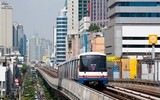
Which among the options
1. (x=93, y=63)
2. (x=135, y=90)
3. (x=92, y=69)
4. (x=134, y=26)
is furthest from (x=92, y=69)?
(x=134, y=26)

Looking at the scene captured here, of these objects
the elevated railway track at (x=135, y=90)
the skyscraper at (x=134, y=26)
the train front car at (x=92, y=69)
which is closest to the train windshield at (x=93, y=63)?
the train front car at (x=92, y=69)

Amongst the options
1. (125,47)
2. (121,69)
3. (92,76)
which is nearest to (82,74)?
(92,76)

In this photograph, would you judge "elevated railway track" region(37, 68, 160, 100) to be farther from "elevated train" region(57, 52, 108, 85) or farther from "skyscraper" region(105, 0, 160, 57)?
"skyscraper" region(105, 0, 160, 57)

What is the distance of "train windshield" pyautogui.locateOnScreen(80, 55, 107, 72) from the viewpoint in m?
46.1

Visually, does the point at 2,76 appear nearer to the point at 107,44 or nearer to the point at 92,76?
the point at 92,76

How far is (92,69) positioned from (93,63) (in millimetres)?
585

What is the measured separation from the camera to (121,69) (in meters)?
107

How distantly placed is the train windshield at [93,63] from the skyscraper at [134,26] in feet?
248

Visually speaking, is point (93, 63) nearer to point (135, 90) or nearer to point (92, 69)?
point (92, 69)

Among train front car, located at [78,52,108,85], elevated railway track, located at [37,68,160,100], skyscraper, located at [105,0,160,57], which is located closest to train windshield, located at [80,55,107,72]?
train front car, located at [78,52,108,85]

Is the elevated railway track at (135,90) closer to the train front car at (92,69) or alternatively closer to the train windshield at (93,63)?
the train front car at (92,69)

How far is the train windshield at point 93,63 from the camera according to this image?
4609 cm

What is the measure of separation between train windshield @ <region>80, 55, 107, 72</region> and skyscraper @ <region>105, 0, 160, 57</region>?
2973 inches

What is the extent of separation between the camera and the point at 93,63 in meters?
46.3
